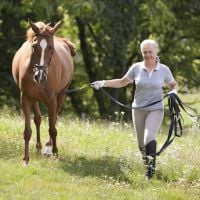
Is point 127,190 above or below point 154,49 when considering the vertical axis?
below

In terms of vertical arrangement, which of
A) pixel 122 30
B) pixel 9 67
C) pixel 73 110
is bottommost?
pixel 73 110

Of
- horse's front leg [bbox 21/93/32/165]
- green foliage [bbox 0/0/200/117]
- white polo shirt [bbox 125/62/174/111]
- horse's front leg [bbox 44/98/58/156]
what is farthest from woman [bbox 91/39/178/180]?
green foliage [bbox 0/0/200/117]

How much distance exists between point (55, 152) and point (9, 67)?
40.4 feet

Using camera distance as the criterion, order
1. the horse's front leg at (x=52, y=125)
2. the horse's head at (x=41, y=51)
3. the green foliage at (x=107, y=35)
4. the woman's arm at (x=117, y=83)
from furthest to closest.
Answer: the green foliage at (x=107, y=35)
the horse's front leg at (x=52, y=125)
the woman's arm at (x=117, y=83)
the horse's head at (x=41, y=51)

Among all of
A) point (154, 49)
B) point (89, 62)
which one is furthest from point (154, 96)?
point (89, 62)

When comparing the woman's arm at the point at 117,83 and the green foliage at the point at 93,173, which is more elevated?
the woman's arm at the point at 117,83

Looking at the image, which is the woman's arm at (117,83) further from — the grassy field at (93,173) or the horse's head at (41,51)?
the grassy field at (93,173)

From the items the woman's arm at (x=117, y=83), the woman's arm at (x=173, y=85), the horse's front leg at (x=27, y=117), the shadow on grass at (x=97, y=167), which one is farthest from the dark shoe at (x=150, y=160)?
the horse's front leg at (x=27, y=117)

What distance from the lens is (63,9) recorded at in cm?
2081

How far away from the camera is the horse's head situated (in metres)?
8.49

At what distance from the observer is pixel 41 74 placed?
27.7 ft

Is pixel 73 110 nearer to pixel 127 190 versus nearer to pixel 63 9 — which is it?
pixel 63 9

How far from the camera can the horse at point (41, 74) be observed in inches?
340

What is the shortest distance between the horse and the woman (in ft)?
4.54
